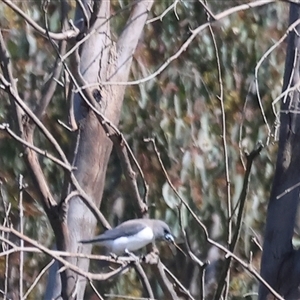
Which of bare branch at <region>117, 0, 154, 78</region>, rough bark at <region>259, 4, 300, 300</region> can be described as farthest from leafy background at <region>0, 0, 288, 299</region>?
rough bark at <region>259, 4, 300, 300</region>

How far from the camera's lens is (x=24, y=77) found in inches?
167

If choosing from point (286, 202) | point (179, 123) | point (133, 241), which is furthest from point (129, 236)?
point (179, 123)

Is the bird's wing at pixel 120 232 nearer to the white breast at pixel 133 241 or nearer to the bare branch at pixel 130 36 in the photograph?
the white breast at pixel 133 241

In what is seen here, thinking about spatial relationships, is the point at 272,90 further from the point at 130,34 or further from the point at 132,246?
the point at 132,246

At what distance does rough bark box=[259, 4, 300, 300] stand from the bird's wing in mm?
506

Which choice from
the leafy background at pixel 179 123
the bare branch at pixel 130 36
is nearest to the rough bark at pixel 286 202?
the bare branch at pixel 130 36

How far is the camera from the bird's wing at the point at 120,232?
2.84 m

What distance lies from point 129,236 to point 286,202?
670 millimetres

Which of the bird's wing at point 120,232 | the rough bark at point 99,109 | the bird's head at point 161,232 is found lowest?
the bird's head at point 161,232

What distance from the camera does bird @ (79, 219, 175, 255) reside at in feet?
9.37

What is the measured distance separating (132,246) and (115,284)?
1.33m

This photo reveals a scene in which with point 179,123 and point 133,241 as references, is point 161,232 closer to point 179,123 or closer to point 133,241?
point 133,241

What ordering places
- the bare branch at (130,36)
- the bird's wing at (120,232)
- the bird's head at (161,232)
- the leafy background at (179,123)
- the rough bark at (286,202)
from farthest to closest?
the leafy background at (179,123) → the bare branch at (130,36) → the bird's head at (161,232) → the bird's wing at (120,232) → the rough bark at (286,202)

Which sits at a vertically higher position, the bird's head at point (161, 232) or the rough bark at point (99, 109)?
the rough bark at point (99, 109)
